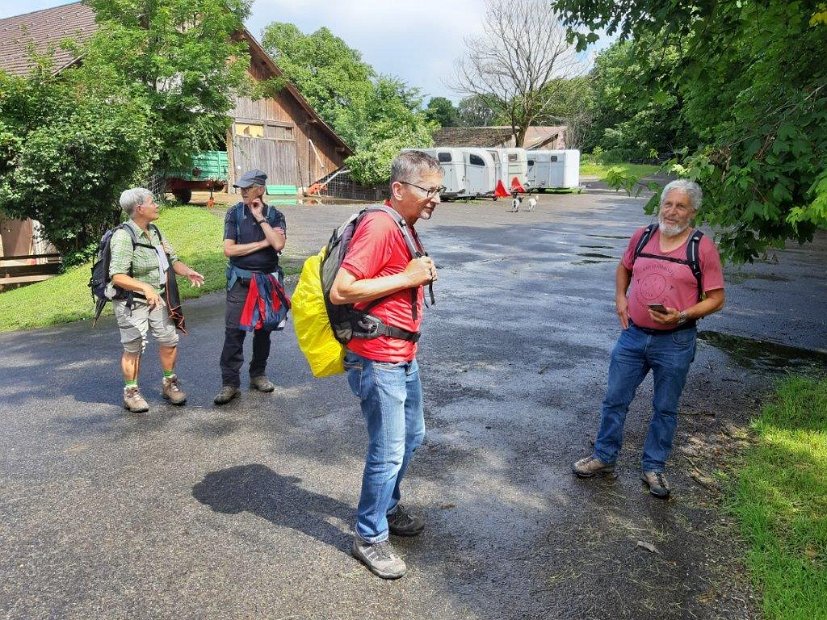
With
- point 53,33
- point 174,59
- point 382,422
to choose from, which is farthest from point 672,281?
point 53,33

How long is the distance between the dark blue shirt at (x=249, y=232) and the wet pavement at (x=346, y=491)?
1.15 meters

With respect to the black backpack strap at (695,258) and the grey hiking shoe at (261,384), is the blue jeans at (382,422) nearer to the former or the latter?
the black backpack strap at (695,258)

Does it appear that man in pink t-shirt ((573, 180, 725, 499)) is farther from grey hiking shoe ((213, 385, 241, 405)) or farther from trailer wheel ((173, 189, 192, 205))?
trailer wheel ((173, 189, 192, 205))

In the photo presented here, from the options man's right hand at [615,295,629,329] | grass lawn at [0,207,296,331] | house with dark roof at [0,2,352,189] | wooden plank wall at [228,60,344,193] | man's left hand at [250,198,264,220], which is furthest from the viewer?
wooden plank wall at [228,60,344,193]

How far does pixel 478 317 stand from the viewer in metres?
8.70

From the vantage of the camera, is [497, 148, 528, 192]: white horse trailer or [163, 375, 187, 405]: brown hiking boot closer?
[163, 375, 187, 405]: brown hiking boot

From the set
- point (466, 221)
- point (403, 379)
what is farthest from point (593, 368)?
point (466, 221)

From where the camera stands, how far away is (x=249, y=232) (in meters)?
5.36

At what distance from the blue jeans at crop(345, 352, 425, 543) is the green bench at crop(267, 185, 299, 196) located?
26952mm

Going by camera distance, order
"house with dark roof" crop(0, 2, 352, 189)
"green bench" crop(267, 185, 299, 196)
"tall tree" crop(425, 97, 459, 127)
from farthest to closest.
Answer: "tall tree" crop(425, 97, 459, 127) → "green bench" crop(267, 185, 299, 196) → "house with dark roof" crop(0, 2, 352, 189)

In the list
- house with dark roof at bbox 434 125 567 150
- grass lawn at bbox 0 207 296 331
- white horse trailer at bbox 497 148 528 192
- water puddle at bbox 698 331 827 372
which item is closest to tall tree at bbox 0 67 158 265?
grass lawn at bbox 0 207 296 331

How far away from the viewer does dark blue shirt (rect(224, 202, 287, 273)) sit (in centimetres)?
534

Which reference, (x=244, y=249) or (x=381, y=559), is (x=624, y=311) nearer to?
(x=381, y=559)

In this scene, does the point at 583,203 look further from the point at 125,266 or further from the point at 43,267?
the point at 125,266
